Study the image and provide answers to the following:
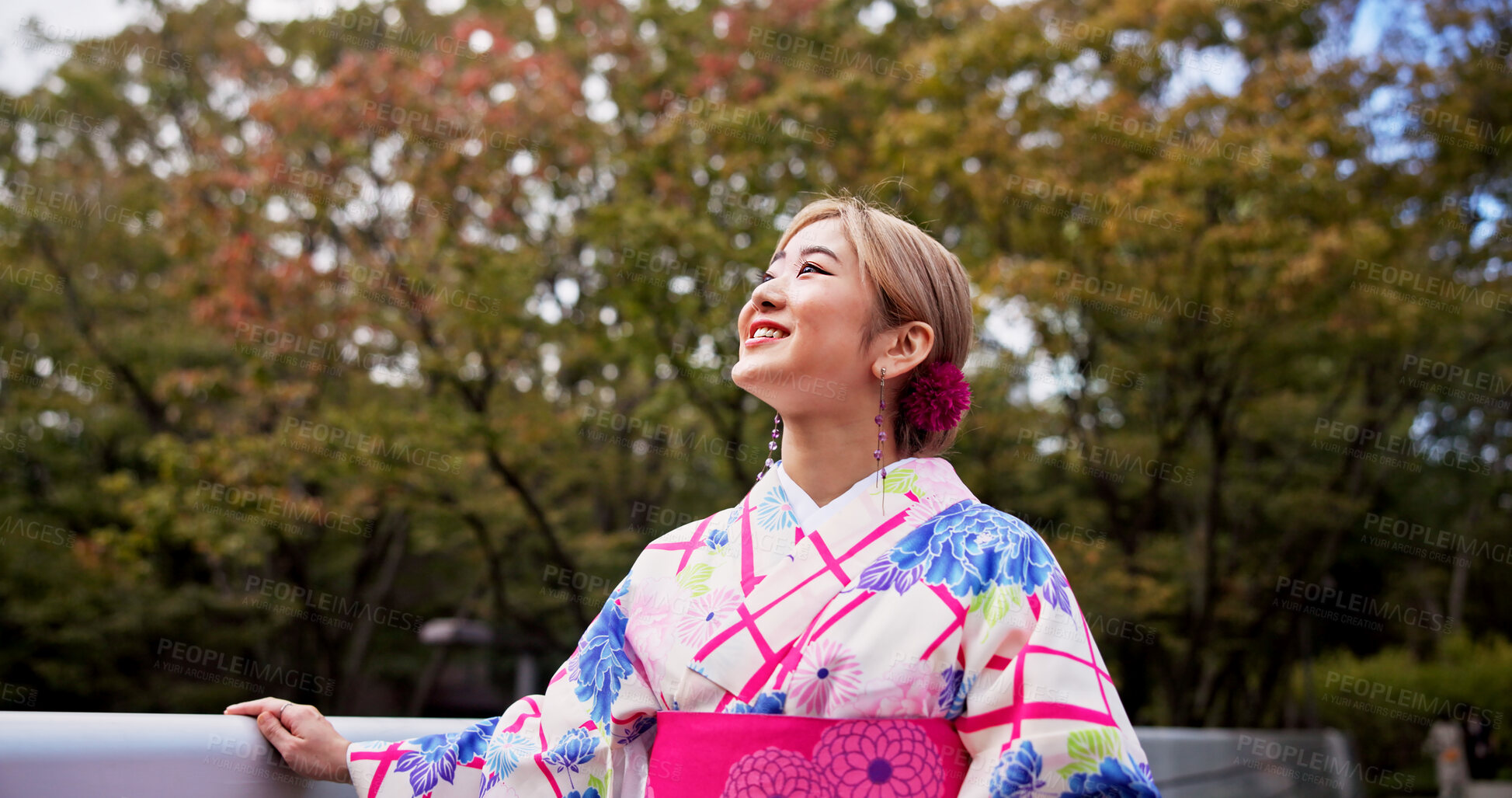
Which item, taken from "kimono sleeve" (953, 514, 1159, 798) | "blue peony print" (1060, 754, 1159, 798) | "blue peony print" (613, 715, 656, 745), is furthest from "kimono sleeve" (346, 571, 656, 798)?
"blue peony print" (1060, 754, 1159, 798)

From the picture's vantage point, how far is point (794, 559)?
5.37 feet

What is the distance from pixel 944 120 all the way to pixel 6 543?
8209mm

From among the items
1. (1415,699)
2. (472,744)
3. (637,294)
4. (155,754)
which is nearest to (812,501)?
(472,744)

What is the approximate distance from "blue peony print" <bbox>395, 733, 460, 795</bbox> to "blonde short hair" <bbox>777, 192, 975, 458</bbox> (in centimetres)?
88

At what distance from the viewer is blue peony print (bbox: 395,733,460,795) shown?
1709mm

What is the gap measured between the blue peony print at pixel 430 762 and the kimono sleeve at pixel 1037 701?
0.83 meters

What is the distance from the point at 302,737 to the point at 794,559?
79 centimetres

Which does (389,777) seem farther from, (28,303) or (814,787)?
→ (28,303)

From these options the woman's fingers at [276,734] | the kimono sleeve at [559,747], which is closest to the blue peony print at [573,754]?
the kimono sleeve at [559,747]

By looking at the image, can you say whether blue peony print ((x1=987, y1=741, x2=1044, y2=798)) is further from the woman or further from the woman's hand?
the woman's hand

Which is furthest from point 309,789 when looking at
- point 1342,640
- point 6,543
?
point 1342,640

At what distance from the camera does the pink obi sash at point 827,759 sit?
1.40 m

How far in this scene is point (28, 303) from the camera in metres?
9.38

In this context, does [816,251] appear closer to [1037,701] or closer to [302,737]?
[1037,701]
